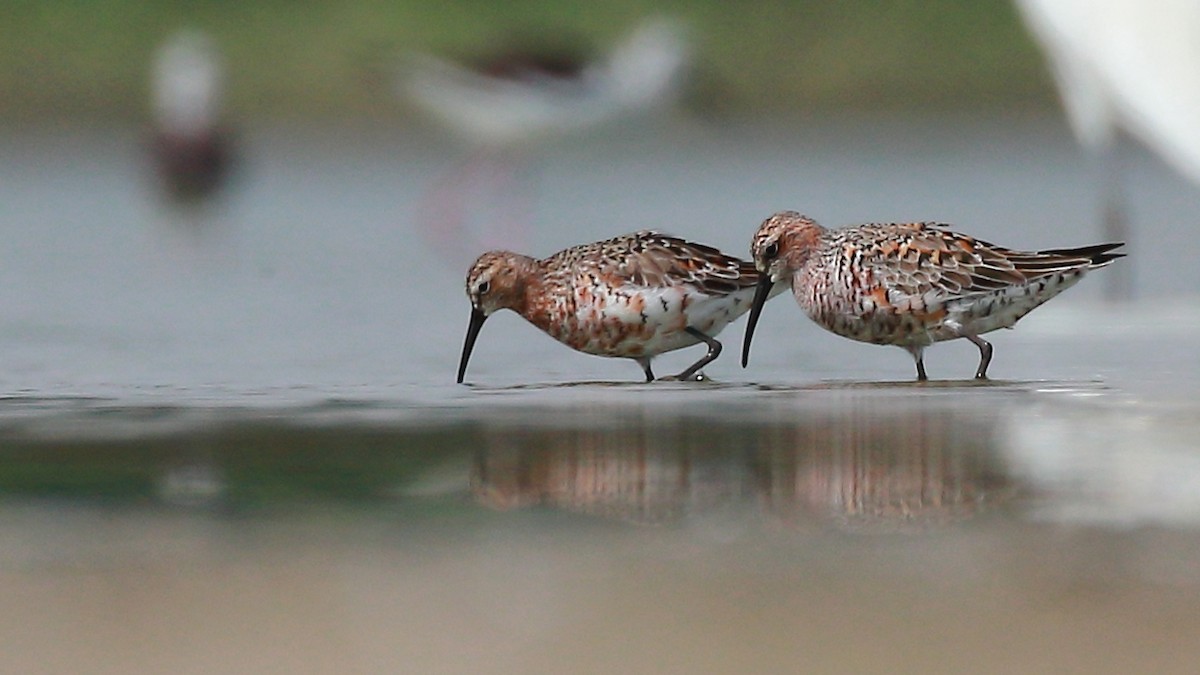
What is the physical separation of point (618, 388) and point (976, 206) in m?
4.88

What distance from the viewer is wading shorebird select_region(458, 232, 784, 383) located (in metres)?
6.40

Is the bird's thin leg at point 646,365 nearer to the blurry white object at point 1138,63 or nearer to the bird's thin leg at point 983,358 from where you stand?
the bird's thin leg at point 983,358

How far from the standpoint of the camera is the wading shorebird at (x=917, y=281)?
6.22 meters

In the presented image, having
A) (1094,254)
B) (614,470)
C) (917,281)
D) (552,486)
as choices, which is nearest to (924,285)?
(917,281)

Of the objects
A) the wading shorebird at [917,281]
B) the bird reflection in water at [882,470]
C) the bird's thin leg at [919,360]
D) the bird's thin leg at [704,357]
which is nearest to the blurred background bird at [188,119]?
the bird's thin leg at [704,357]

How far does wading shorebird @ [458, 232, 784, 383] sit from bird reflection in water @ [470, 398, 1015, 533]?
3.02 ft

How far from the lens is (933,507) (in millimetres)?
4199

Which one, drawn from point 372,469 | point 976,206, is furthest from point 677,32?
point 372,469

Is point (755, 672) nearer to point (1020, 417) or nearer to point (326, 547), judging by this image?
point (326, 547)

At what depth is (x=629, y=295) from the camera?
6.39 meters

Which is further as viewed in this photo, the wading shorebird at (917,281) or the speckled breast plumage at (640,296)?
the speckled breast plumage at (640,296)

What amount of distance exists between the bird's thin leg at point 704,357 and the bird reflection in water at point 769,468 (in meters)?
0.85

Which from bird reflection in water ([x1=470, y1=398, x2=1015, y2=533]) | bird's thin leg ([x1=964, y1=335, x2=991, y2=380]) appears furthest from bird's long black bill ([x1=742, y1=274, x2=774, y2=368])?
bird reflection in water ([x1=470, y1=398, x2=1015, y2=533])

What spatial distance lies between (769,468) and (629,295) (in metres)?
1.81
